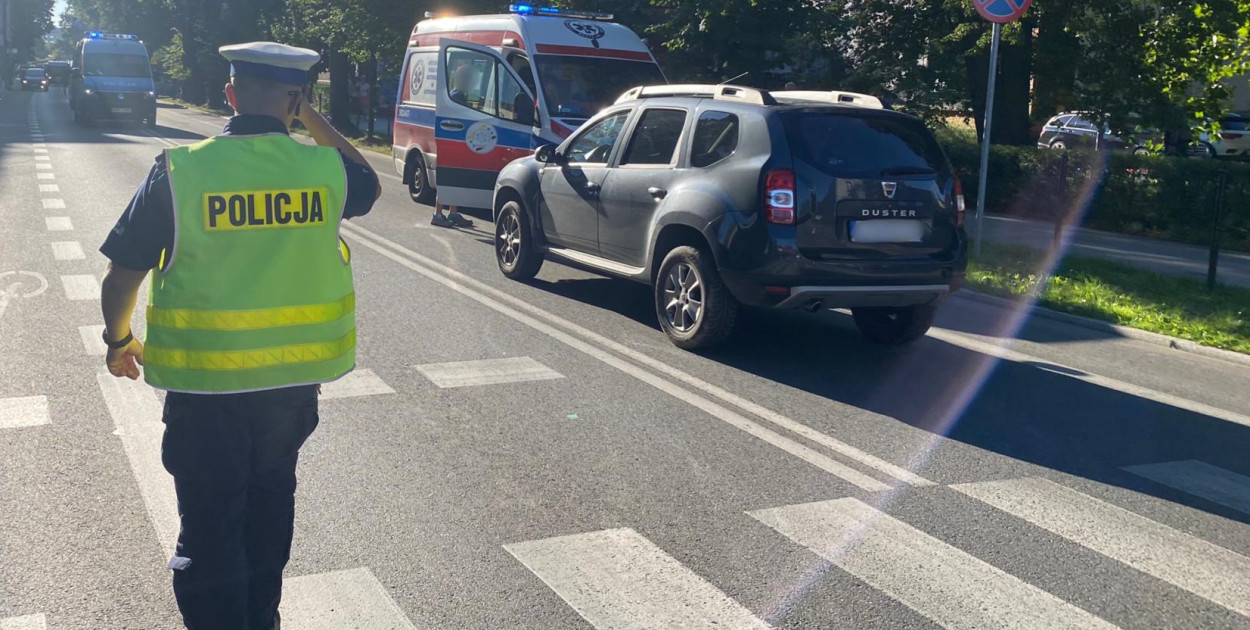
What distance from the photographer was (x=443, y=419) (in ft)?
21.5

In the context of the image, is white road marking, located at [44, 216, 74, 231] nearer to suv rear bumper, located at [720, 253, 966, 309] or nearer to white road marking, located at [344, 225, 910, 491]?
white road marking, located at [344, 225, 910, 491]

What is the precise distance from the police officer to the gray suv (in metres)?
4.91

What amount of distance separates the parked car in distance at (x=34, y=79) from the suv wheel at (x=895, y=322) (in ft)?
270

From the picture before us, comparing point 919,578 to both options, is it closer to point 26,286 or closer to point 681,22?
point 26,286

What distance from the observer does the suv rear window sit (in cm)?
807

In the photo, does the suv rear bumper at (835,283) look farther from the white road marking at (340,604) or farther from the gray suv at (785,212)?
the white road marking at (340,604)

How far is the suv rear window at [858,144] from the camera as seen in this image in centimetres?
807

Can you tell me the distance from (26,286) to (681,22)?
13.6 metres

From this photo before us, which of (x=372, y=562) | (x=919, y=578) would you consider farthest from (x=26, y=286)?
(x=919, y=578)

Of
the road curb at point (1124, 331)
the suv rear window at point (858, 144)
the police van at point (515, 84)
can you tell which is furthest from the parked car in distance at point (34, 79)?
the suv rear window at point (858, 144)

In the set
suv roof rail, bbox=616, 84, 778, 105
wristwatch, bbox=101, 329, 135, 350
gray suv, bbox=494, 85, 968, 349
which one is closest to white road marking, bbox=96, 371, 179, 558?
wristwatch, bbox=101, 329, 135, 350

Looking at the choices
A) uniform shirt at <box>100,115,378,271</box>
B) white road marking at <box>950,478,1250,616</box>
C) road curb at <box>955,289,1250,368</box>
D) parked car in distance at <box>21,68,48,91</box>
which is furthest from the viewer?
parked car in distance at <box>21,68,48,91</box>

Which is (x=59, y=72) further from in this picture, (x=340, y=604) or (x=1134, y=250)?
(x=340, y=604)

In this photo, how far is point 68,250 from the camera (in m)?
12.1
